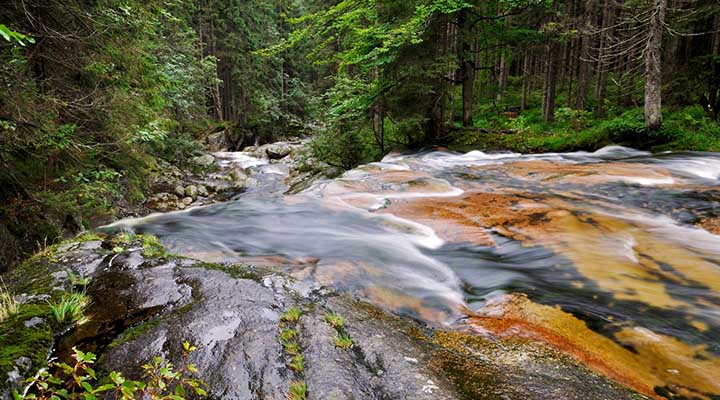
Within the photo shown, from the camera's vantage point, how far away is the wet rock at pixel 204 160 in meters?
18.3

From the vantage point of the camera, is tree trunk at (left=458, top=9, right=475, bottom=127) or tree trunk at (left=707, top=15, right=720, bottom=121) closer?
tree trunk at (left=707, top=15, right=720, bottom=121)

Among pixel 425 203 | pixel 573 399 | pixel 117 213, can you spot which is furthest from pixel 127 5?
pixel 573 399

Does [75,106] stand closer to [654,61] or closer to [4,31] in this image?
[4,31]

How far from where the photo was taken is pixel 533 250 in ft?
15.3

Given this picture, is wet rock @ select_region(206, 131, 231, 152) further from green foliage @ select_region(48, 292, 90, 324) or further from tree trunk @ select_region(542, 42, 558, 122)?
green foliage @ select_region(48, 292, 90, 324)

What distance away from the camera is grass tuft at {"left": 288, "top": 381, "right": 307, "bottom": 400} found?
201 cm

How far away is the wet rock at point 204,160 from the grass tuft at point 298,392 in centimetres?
1796

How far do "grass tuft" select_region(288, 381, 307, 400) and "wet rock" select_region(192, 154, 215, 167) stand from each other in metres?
18.0

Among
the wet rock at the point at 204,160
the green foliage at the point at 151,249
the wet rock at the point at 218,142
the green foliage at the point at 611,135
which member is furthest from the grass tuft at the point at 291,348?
the wet rock at the point at 218,142

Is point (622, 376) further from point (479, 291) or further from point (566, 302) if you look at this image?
point (479, 291)

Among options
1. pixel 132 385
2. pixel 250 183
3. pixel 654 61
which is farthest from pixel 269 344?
pixel 250 183

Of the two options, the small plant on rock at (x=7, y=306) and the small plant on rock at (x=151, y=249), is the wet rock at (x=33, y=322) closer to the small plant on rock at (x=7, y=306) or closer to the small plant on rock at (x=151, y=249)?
the small plant on rock at (x=7, y=306)

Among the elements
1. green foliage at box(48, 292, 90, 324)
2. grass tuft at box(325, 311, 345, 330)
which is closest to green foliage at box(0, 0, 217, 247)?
green foliage at box(48, 292, 90, 324)

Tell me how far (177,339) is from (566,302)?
11.1 ft
